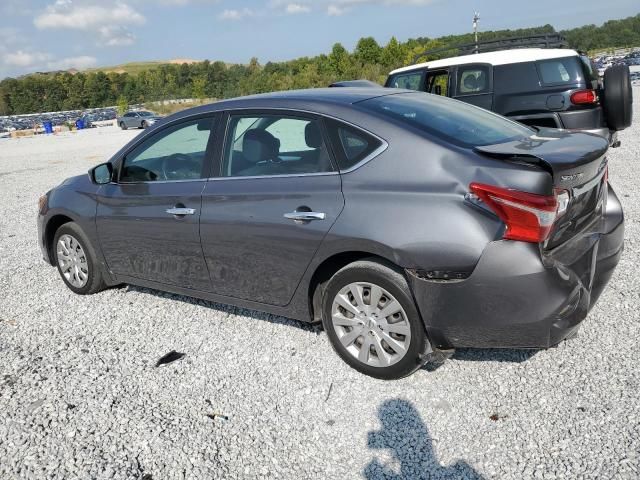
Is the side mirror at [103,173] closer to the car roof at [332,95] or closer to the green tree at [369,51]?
the car roof at [332,95]

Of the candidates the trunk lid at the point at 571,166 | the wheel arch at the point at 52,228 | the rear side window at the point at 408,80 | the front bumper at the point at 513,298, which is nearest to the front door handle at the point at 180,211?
the wheel arch at the point at 52,228

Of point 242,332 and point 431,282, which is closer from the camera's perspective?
point 431,282

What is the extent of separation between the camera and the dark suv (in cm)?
747

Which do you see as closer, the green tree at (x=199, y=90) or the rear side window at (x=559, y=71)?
the rear side window at (x=559, y=71)

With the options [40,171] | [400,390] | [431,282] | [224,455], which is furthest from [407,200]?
A: [40,171]

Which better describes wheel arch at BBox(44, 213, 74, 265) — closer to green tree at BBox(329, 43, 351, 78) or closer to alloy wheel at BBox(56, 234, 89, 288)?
alloy wheel at BBox(56, 234, 89, 288)

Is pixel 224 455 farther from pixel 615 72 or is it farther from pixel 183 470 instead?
pixel 615 72

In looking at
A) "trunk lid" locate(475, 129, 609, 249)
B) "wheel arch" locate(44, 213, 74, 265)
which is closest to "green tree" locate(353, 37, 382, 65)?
"wheel arch" locate(44, 213, 74, 265)

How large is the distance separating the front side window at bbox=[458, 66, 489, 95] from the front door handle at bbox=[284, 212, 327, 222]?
6.22 m

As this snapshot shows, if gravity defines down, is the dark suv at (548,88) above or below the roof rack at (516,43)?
below

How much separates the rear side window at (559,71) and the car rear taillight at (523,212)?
6015 mm

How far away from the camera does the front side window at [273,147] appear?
335cm

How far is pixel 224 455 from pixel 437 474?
104 cm

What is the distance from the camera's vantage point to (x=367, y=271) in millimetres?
3068
